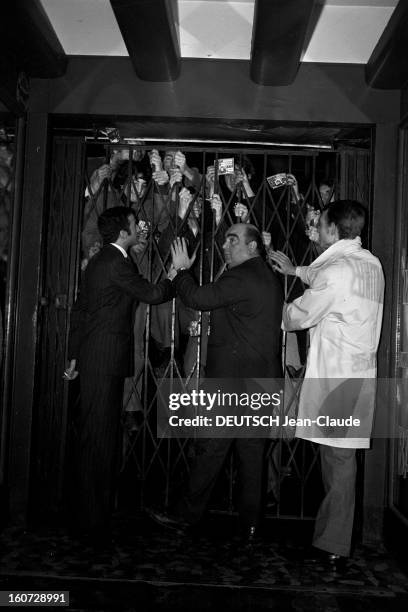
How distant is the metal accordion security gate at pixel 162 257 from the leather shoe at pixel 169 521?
1.33 feet

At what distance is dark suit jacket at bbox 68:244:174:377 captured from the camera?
2.92 meters

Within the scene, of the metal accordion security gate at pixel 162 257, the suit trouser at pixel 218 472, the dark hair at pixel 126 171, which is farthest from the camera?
the dark hair at pixel 126 171

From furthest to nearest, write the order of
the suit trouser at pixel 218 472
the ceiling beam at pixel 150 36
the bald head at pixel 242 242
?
the bald head at pixel 242 242
the suit trouser at pixel 218 472
the ceiling beam at pixel 150 36

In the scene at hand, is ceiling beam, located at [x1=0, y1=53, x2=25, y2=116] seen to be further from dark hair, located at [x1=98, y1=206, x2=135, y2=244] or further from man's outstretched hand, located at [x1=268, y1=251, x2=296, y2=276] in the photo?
man's outstretched hand, located at [x1=268, y1=251, x2=296, y2=276]

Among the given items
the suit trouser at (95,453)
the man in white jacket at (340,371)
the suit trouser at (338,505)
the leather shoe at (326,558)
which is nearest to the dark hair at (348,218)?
the man in white jacket at (340,371)

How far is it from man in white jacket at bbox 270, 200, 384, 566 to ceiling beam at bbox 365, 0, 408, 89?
Answer: 837 mm

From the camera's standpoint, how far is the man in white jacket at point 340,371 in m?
2.76

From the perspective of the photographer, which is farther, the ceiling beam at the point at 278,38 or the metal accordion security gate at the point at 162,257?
the metal accordion security gate at the point at 162,257

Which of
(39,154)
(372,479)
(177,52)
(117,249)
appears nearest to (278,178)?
(177,52)

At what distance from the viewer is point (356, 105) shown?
324cm

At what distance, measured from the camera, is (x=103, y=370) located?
2908 mm

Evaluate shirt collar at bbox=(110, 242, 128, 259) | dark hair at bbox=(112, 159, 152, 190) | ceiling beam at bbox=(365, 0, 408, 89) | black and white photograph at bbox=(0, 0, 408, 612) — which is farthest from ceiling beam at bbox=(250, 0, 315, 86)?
shirt collar at bbox=(110, 242, 128, 259)

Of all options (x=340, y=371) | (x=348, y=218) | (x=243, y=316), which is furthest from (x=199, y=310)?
(x=348, y=218)

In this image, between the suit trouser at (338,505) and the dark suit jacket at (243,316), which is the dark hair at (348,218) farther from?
the suit trouser at (338,505)
